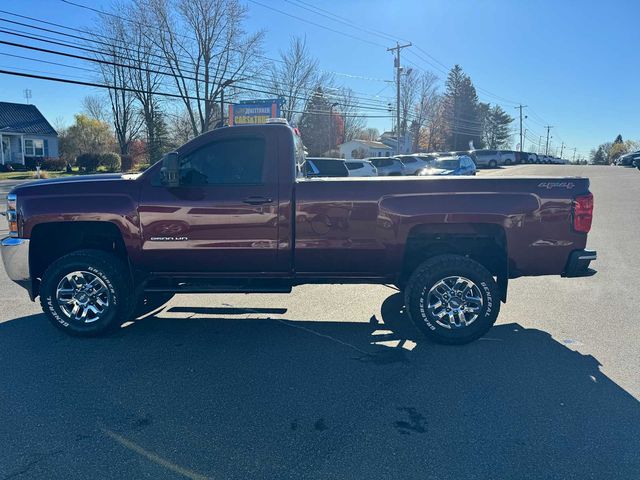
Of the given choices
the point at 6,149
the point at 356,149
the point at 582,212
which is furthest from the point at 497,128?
the point at 582,212

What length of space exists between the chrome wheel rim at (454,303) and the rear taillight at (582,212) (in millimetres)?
1171

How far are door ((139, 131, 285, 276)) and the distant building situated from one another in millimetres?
45152

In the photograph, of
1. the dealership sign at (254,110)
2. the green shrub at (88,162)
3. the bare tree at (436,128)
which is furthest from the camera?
the bare tree at (436,128)

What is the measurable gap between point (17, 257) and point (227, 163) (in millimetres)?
2283

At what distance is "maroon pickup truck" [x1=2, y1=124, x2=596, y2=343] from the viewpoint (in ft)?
14.8

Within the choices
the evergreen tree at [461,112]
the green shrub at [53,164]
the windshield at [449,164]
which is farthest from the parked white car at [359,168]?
the evergreen tree at [461,112]

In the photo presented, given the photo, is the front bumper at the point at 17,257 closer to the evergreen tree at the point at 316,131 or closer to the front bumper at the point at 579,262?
the front bumper at the point at 579,262

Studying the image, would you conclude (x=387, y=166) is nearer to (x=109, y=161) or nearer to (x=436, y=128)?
(x=109, y=161)

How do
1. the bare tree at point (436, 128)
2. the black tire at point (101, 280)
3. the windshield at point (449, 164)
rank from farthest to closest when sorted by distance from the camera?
the bare tree at point (436, 128), the windshield at point (449, 164), the black tire at point (101, 280)

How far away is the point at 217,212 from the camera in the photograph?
459 cm

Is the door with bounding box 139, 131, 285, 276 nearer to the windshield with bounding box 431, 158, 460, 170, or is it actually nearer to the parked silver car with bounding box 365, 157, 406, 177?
the windshield with bounding box 431, 158, 460, 170

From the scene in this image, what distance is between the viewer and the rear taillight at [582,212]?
14.7 feet

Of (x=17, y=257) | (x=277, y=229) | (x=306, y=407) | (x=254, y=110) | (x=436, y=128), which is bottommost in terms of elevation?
(x=306, y=407)

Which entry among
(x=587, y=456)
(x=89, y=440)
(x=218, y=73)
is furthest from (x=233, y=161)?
(x=218, y=73)
